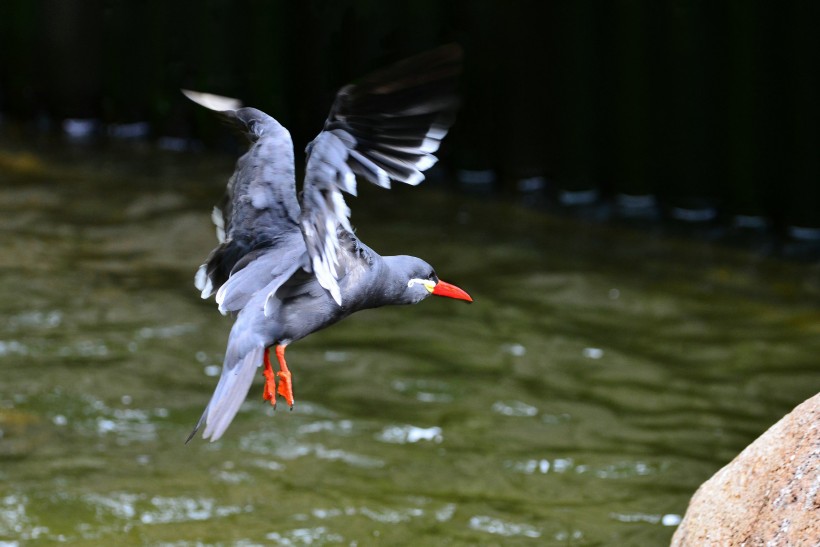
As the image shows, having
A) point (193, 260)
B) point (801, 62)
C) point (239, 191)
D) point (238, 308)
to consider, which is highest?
point (801, 62)


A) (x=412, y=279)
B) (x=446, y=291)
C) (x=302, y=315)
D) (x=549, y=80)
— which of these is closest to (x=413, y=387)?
(x=446, y=291)

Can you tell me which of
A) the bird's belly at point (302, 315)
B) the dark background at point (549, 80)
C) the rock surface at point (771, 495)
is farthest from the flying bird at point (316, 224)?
the dark background at point (549, 80)

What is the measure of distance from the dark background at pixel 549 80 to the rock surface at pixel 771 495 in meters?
5.10

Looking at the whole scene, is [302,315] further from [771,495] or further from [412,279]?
[771,495]

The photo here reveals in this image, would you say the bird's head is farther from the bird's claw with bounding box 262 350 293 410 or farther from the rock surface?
the rock surface

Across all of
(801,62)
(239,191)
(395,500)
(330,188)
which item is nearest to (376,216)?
(801,62)

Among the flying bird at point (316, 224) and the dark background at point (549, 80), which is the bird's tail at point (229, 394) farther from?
the dark background at point (549, 80)

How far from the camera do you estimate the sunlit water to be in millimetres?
4945

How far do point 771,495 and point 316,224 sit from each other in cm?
148

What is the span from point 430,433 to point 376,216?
11.0ft

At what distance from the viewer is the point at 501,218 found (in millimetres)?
8773

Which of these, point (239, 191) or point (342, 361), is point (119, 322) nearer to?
point (342, 361)

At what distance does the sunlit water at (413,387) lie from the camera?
4945mm

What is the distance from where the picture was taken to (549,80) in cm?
894
